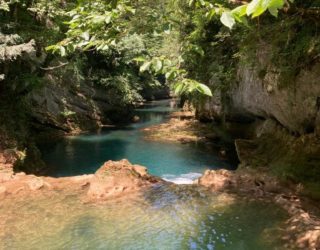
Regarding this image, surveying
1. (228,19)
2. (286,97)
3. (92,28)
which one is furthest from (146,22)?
(286,97)

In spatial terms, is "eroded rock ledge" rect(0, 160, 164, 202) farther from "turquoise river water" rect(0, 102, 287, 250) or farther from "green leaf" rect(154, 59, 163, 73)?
"green leaf" rect(154, 59, 163, 73)

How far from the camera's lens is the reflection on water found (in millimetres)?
8094

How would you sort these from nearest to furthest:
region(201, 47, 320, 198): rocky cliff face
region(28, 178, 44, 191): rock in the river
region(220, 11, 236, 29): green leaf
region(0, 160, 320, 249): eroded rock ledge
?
region(220, 11, 236, 29): green leaf < region(0, 160, 320, 249): eroded rock ledge < region(201, 47, 320, 198): rocky cliff face < region(28, 178, 44, 191): rock in the river

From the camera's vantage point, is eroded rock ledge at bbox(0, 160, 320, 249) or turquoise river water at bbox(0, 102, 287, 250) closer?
turquoise river water at bbox(0, 102, 287, 250)

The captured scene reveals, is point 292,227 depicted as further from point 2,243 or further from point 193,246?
point 2,243

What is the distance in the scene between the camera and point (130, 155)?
19.4 m

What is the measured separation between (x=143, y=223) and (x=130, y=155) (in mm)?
10480

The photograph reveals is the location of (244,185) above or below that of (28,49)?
below

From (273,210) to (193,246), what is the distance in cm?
270

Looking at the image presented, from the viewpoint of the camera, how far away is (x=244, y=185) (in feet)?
38.2

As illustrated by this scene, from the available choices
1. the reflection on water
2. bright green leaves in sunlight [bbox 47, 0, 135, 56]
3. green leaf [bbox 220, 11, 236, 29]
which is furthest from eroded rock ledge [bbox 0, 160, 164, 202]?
green leaf [bbox 220, 11, 236, 29]

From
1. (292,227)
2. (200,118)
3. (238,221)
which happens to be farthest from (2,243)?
(200,118)

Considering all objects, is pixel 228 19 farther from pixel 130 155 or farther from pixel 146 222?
pixel 130 155

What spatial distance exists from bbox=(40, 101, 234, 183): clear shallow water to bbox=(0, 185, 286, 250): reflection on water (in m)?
4.93
